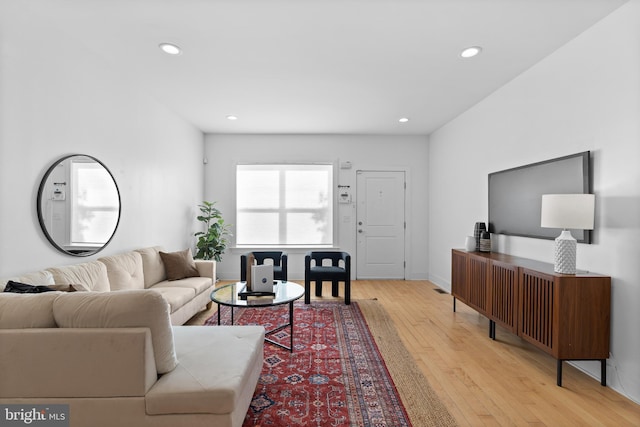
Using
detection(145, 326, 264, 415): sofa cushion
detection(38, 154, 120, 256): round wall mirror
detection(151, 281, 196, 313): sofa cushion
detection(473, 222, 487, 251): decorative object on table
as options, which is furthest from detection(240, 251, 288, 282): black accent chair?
detection(473, 222, 487, 251): decorative object on table

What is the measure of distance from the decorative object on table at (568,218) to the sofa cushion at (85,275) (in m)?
3.66

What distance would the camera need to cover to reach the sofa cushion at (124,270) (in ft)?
9.79

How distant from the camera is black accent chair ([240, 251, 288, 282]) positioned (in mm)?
4637

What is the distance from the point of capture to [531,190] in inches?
125

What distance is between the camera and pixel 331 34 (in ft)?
8.54

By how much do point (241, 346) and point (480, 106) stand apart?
13.3ft

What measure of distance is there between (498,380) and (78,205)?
147 inches

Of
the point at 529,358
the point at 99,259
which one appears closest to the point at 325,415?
the point at 529,358

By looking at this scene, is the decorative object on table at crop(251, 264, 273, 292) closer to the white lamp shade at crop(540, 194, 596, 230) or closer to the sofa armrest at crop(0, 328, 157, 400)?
the sofa armrest at crop(0, 328, 157, 400)

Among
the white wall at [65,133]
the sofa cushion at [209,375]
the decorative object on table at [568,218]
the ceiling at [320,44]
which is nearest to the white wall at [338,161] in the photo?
the white wall at [65,133]

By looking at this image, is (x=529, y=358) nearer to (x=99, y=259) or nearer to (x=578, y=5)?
(x=578, y=5)

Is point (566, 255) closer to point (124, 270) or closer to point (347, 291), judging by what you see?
point (347, 291)

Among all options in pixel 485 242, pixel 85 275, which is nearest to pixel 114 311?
pixel 85 275

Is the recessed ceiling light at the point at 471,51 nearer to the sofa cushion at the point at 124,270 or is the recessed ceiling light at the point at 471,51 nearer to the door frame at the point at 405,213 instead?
the door frame at the point at 405,213
